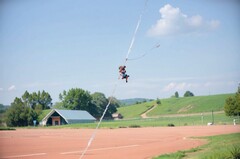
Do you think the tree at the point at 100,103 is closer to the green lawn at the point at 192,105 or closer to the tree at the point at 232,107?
the green lawn at the point at 192,105

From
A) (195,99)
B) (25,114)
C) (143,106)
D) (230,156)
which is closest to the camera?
(230,156)

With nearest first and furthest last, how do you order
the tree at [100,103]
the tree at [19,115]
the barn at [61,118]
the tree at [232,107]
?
the tree at [232,107], the tree at [19,115], the barn at [61,118], the tree at [100,103]

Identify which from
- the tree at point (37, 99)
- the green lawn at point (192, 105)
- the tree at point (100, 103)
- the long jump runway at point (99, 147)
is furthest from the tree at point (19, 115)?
the green lawn at point (192, 105)

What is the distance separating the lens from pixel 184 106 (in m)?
112

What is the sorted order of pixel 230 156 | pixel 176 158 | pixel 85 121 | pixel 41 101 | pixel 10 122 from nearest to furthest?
pixel 230 156, pixel 176 158, pixel 10 122, pixel 85 121, pixel 41 101

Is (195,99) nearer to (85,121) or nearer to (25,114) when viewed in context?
(85,121)

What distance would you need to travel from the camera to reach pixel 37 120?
7919 centimetres

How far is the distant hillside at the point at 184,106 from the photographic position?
102250mm

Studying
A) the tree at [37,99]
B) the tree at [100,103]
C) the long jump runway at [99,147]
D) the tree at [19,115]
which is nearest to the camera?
the long jump runway at [99,147]

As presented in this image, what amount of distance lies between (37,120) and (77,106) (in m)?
23.4

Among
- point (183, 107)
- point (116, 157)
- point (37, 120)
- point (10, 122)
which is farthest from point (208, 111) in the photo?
point (116, 157)

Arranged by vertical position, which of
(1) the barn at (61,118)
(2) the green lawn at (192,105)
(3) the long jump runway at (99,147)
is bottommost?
(3) the long jump runway at (99,147)

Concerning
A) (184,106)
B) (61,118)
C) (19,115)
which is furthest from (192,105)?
(19,115)

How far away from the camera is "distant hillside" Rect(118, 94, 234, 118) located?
102250mm
